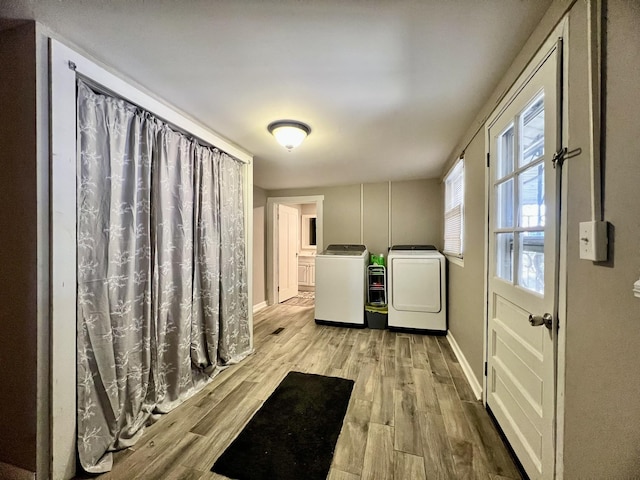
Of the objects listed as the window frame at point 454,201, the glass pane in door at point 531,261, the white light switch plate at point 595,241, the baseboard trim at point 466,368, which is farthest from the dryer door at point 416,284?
the white light switch plate at point 595,241

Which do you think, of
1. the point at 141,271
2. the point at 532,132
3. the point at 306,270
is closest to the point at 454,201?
the point at 532,132

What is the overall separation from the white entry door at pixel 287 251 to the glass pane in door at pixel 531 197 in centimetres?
394

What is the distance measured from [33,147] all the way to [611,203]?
2.31 metres

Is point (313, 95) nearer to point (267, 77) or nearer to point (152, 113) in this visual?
point (267, 77)

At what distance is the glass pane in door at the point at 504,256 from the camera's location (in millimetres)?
1458

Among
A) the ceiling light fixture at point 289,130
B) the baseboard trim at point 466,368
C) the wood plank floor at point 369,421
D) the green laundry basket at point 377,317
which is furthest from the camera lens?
the green laundry basket at point 377,317

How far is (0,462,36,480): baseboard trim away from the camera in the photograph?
3.81 ft

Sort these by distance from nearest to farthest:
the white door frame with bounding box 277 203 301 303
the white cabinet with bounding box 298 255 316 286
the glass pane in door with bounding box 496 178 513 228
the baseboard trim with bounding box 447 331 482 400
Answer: the glass pane in door with bounding box 496 178 513 228
the baseboard trim with bounding box 447 331 482 400
the white door frame with bounding box 277 203 301 303
the white cabinet with bounding box 298 255 316 286

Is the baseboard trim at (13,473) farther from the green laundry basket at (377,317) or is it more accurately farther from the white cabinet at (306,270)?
the white cabinet at (306,270)

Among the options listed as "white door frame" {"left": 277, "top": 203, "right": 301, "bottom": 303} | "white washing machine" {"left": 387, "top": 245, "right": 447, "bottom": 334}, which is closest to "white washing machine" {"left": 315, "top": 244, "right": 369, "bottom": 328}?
"white washing machine" {"left": 387, "top": 245, "right": 447, "bottom": 334}

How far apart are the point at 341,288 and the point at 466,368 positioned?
5.91 ft

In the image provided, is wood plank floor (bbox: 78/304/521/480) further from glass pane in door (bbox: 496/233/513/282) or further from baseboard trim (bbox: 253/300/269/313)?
baseboard trim (bbox: 253/300/269/313)

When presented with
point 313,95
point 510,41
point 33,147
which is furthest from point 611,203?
point 33,147

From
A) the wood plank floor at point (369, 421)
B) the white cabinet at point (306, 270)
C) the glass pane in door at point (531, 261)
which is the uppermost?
the glass pane in door at point (531, 261)
